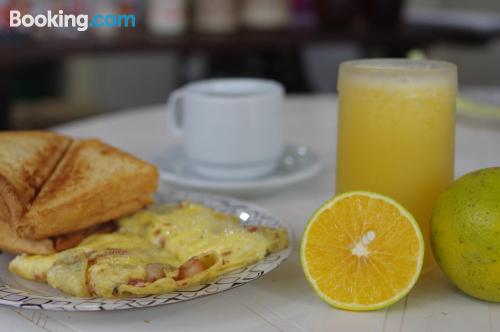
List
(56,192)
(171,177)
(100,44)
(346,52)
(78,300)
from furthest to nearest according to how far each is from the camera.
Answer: (346,52) < (100,44) < (171,177) < (56,192) < (78,300)

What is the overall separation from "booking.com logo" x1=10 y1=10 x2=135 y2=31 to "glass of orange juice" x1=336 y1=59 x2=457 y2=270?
67.9 inches

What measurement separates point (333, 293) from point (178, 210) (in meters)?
0.21

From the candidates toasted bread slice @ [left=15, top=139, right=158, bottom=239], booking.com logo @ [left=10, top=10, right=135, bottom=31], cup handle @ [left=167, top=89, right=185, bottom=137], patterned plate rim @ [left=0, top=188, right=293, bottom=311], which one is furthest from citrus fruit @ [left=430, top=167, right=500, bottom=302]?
booking.com logo @ [left=10, top=10, right=135, bottom=31]

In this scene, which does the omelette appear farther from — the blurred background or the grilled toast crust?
the blurred background

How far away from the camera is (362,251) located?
0.62m

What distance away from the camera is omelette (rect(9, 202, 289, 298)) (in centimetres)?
58

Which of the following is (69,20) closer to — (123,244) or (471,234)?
(123,244)

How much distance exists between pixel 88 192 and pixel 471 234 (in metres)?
0.37

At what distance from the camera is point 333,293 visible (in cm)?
60

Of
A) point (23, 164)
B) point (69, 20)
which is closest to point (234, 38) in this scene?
point (69, 20)

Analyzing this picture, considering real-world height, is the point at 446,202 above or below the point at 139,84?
above

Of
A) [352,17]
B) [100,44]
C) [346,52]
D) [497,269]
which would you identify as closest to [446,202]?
[497,269]

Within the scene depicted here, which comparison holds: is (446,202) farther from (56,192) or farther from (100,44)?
(100,44)

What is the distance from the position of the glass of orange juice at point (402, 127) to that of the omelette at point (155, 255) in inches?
4.9
